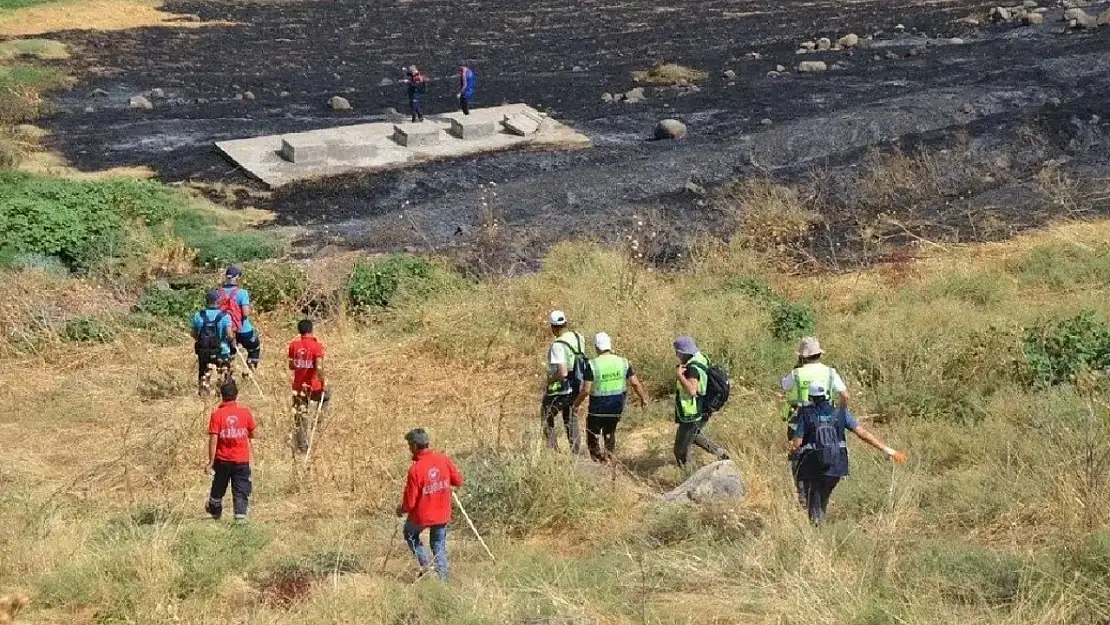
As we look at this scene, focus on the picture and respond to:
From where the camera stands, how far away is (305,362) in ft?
35.2

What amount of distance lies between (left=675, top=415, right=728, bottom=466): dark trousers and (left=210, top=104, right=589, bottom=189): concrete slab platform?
42.4 feet

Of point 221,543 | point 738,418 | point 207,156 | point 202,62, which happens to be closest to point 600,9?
point 202,62

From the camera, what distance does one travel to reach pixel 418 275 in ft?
50.1

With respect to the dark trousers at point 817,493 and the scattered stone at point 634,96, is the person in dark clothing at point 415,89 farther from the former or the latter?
the dark trousers at point 817,493

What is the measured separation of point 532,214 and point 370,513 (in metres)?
10.7

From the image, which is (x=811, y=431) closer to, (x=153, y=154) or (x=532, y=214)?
(x=532, y=214)

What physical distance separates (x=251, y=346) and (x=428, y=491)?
5.22 metres

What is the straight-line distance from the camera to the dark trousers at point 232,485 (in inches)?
355

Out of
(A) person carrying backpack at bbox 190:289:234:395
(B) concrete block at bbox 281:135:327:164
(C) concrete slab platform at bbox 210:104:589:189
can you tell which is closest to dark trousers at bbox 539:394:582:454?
(A) person carrying backpack at bbox 190:289:234:395

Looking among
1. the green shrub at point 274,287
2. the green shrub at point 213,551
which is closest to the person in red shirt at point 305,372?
the green shrub at point 213,551

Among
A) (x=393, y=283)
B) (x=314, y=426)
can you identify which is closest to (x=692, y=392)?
(x=314, y=426)

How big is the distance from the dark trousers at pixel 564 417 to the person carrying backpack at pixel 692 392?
83 centimetres

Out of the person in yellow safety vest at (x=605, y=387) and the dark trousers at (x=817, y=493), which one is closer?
the dark trousers at (x=817, y=493)

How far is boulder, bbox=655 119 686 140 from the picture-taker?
80.7 feet
